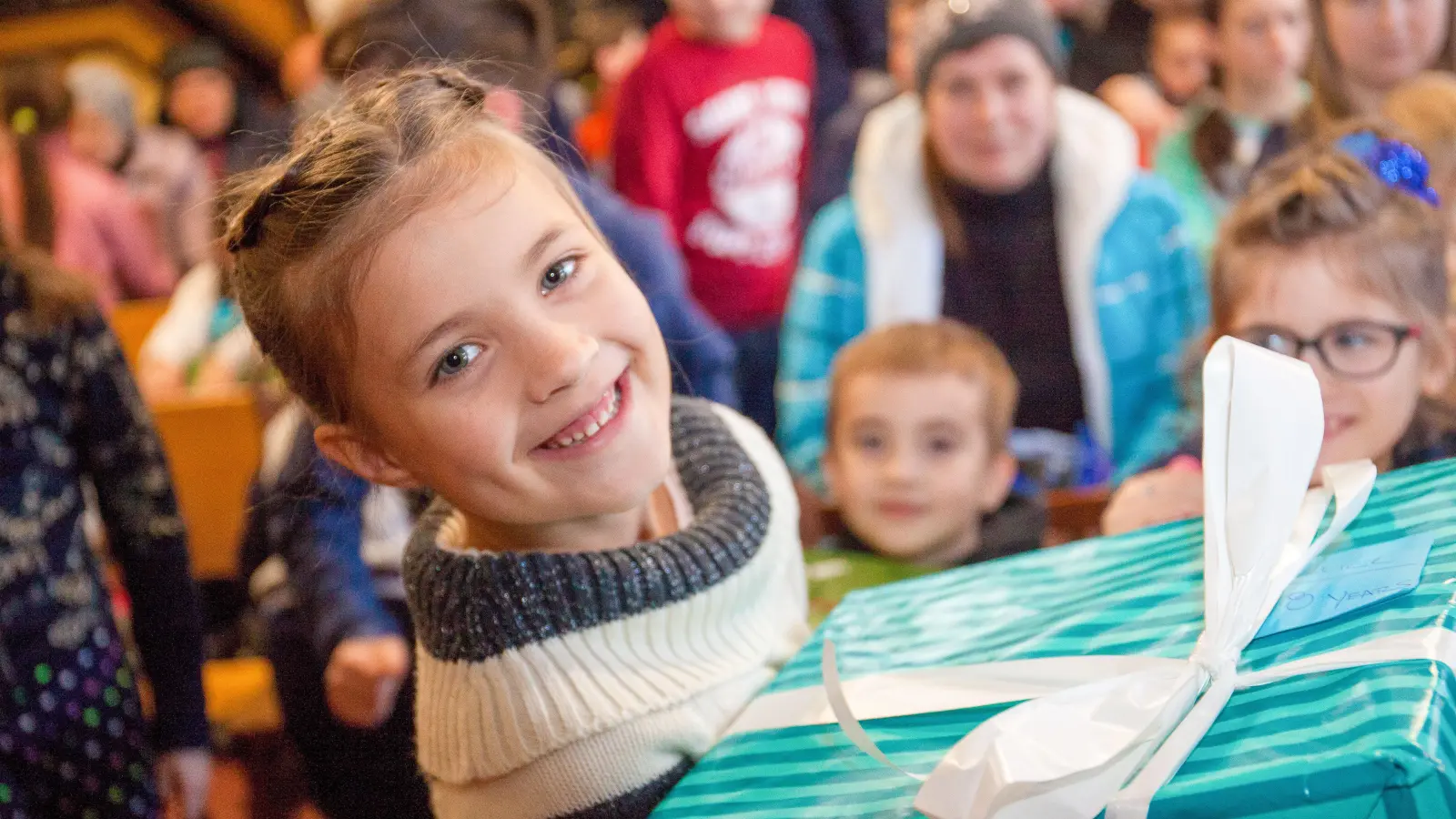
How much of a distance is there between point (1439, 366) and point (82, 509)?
1.14 meters

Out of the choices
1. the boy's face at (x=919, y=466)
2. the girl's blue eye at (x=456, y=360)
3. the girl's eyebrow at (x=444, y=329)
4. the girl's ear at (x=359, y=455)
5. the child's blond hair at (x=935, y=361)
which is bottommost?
the boy's face at (x=919, y=466)

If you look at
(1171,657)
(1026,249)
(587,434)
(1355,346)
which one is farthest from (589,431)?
(1026,249)

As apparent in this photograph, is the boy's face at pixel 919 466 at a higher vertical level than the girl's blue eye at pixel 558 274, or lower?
lower

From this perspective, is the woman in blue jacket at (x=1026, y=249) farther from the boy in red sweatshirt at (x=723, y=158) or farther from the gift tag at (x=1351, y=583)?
the gift tag at (x=1351, y=583)

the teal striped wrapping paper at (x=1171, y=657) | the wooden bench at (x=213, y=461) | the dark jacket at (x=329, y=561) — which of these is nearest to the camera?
the teal striped wrapping paper at (x=1171, y=657)

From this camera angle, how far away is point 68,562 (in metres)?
1.17

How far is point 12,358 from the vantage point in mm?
1153

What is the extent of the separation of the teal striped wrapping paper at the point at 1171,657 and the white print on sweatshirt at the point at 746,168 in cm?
186

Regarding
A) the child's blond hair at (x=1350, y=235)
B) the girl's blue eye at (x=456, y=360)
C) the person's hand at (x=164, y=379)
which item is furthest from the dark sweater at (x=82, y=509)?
the person's hand at (x=164, y=379)

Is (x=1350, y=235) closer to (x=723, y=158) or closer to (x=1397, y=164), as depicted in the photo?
(x=1397, y=164)

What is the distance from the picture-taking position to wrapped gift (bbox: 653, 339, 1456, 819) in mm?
561

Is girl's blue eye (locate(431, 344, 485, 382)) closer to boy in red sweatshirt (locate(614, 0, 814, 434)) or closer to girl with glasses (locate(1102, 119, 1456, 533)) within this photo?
girl with glasses (locate(1102, 119, 1456, 533))

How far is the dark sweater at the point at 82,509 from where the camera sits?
114 cm

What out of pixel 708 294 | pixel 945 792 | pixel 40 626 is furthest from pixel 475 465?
pixel 708 294
